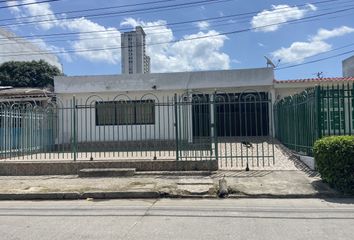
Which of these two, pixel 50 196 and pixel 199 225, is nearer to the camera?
pixel 199 225

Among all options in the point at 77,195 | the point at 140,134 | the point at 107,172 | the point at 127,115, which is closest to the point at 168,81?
the point at 127,115

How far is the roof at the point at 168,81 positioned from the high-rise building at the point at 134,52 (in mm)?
7953

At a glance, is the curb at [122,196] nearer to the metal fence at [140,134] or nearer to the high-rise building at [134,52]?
the metal fence at [140,134]

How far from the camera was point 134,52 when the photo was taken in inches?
1211

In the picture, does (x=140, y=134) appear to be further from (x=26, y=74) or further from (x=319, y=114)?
(x=26, y=74)

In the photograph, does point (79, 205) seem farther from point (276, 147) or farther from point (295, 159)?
point (276, 147)

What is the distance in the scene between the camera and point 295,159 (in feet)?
41.9

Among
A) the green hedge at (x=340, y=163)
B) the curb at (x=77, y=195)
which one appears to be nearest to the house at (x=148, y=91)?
the curb at (x=77, y=195)

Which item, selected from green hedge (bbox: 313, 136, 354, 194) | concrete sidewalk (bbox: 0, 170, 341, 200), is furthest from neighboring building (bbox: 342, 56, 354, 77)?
green hedge (bbox: 313, 136, 354, 194)

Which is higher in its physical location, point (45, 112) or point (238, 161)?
point (45, 112)

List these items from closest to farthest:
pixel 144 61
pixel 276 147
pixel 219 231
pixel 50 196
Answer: pixel 219 231 < pixel 50 196 < pixel 276 147 < pixel 144 61

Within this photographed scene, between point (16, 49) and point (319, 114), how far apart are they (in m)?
37.7

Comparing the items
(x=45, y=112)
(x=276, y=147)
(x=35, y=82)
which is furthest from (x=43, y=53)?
(x=276, y=147)

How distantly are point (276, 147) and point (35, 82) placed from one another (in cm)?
3054
